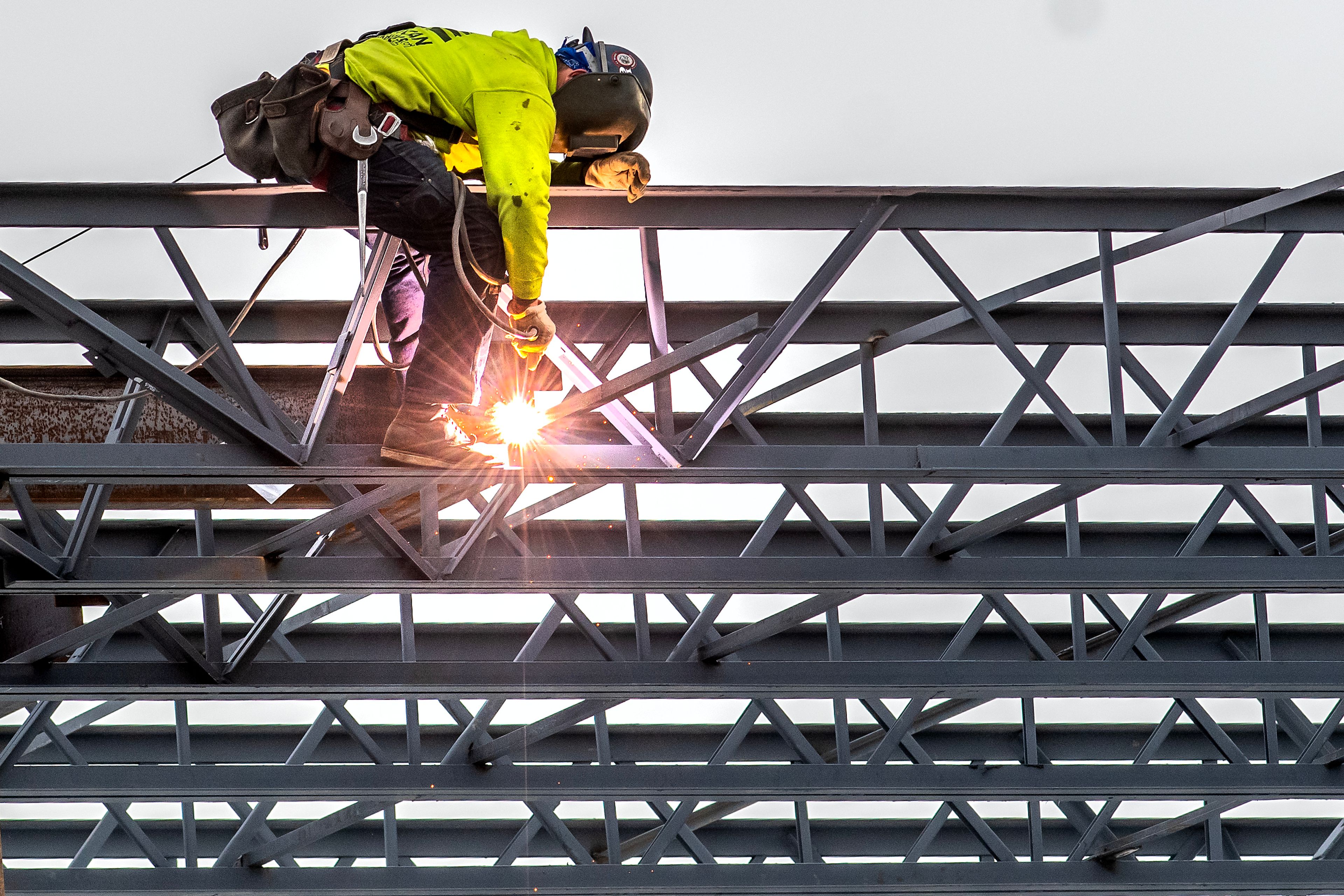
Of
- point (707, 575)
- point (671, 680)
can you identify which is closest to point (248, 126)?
point (707, 575)

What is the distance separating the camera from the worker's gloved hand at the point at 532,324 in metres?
6.68

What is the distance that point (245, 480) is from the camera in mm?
7746

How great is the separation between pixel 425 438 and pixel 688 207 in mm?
1729

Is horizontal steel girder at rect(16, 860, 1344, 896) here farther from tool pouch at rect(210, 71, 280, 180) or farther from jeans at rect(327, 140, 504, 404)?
tool pouch at rect(210, 71, 280, 180)

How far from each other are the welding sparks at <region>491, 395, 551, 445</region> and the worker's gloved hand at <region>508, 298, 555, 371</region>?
0.56 metres

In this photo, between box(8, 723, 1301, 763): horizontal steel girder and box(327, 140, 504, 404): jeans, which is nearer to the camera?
box(327, 140, 504, 404): jeans

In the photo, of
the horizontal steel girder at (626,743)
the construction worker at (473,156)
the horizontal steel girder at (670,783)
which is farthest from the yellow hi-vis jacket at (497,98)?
the horizontal steel girder at (626,743)

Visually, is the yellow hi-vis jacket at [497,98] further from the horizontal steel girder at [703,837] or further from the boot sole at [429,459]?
the horizontal steel girder at [703,837]

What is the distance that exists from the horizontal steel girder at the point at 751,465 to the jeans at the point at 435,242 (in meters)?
0.70

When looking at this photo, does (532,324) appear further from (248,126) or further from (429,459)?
(248,126)

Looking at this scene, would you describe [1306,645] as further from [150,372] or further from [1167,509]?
[150,372]

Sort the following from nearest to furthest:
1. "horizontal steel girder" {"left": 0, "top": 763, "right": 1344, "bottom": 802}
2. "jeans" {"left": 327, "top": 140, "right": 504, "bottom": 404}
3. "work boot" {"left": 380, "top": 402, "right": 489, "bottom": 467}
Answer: "jeans" {"left": 327, "top": 140, "right": 504, "bottom": 404}, "work boot" {"left": 380, "top": 402, "right": 489, "bottom": 467}, "horizontal steel girder" {"left": 0, "top": 763, "right": 1344, "bottom": 802}

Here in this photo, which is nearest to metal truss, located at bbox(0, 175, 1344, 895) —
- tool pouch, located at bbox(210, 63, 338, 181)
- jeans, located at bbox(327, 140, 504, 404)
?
jeans, located at bbox(327, 140, 504, 404)

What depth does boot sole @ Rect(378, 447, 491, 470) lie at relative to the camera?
24.4 ft
